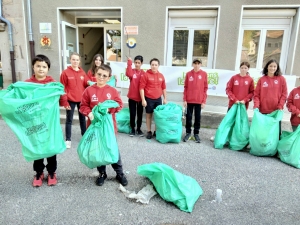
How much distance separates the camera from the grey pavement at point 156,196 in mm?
2203

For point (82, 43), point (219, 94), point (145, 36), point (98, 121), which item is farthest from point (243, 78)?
point (82, 43)

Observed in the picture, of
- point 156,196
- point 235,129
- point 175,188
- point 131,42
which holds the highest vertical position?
point 131,42

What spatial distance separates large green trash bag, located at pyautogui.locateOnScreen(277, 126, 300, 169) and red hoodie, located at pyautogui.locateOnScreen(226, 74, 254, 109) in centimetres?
89

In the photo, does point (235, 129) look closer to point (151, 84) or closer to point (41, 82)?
point (151, 84)

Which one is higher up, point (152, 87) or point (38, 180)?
point (152, 87)

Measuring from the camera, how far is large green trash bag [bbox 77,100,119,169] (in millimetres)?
2416

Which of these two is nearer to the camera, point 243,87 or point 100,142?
point 100,142

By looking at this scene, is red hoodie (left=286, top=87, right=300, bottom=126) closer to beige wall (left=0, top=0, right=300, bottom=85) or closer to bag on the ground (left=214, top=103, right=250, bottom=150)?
bag on the ground (left=214, top=103, right=250, bottom=150)

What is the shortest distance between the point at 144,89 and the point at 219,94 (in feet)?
6.90

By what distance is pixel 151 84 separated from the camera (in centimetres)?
414

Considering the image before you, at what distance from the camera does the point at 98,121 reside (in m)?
2.46

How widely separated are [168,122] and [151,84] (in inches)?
29.8

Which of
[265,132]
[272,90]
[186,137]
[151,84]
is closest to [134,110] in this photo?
[151,84]

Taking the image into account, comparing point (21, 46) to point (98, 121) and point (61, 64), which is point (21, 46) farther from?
point (98, 121)
